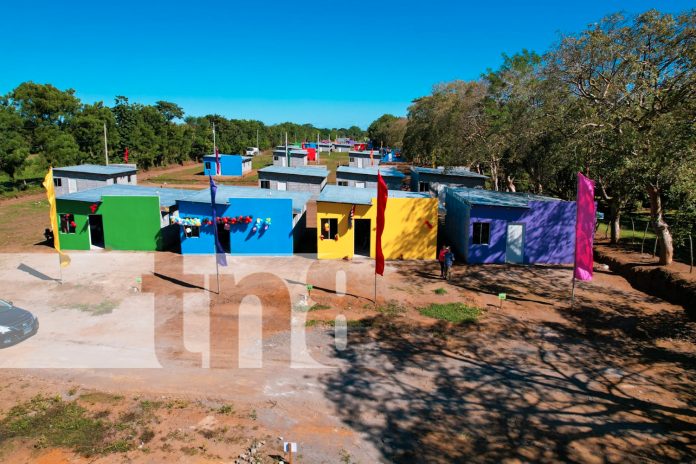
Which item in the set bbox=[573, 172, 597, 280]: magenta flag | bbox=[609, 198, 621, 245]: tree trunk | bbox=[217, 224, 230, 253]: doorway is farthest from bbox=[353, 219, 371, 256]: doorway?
bbox=[609, 198, 621, 245]: tree trunk

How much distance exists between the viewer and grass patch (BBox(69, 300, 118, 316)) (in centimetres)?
1504

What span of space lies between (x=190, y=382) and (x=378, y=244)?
7.53 meters

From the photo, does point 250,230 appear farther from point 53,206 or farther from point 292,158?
point 292,158

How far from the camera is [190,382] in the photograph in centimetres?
1078

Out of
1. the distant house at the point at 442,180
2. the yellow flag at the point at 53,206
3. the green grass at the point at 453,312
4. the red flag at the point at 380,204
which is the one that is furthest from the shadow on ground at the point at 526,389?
the distant house at the point at 442,180

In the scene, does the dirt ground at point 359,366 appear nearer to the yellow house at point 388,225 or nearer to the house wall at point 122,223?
the yellow house at point 388,225

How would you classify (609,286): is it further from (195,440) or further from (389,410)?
(195,440)

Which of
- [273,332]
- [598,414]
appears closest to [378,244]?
[273,332]

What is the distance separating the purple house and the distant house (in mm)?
14407

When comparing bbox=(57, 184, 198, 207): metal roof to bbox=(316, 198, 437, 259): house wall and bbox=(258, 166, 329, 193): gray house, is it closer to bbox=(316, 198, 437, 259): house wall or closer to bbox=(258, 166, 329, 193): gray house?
bbox=(316, 198, 437, 259): house wall

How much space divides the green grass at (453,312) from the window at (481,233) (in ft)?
19.1

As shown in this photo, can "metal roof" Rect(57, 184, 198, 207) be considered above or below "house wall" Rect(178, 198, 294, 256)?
above

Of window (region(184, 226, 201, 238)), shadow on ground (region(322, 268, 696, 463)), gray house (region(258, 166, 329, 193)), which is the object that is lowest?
shadow on ground (region(322, 268, 696, 463))

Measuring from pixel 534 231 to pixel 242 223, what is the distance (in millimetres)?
13857
